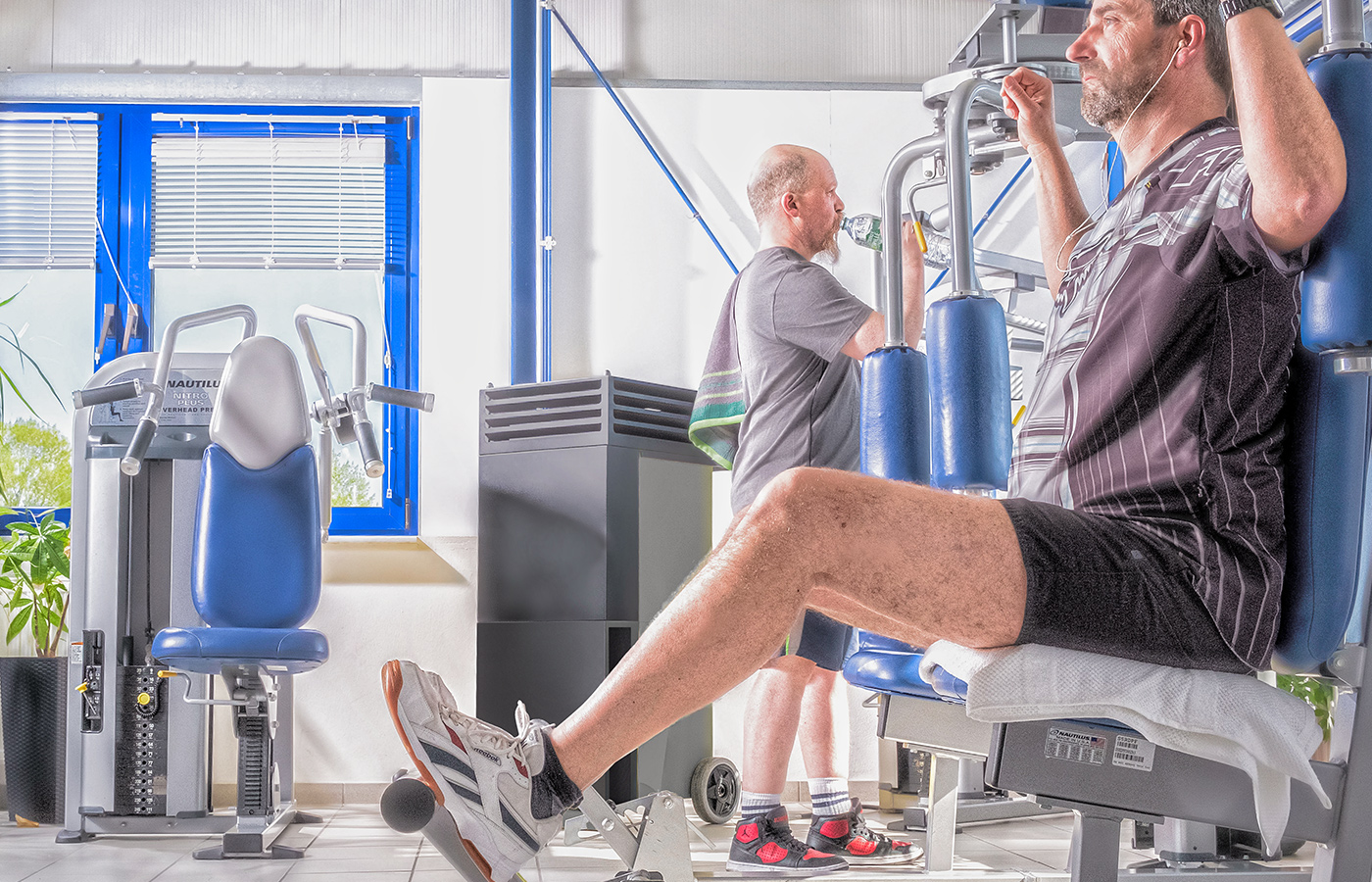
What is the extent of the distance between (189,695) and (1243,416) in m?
2.50

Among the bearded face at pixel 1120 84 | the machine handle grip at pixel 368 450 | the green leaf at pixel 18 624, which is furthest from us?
the green leaf at pixel 18 624

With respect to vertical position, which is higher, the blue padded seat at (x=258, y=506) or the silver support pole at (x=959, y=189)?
the silver support pole at (x=959, y=189)

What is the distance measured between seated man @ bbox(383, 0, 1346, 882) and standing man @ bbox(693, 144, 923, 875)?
3.58ft

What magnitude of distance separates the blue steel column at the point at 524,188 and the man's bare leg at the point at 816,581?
2475 millimetres

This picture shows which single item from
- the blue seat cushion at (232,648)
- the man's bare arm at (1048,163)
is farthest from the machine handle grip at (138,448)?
the man's bare arm at (1048,163)

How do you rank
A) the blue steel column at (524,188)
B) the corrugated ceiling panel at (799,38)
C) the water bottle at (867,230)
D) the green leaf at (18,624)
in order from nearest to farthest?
the water bottle at (867,230) < the green leaf at (18,624) < the blue steel column at (524,188) < the corrugated ceiling panel at (799,38)

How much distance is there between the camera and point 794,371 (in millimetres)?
2539

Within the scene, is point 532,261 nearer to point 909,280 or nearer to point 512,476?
point 512,476

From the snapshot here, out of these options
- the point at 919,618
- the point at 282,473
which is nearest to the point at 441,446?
the point at 282,473

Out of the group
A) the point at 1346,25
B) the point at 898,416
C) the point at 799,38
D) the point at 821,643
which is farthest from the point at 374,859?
the point at 799,38

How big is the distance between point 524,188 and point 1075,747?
2.93 m

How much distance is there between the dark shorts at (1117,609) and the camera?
3.83 ft

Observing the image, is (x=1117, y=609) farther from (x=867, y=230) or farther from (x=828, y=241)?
(x=828, y=241)

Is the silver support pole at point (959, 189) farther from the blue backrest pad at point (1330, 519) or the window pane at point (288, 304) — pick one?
the window pane at point (288, 304)
